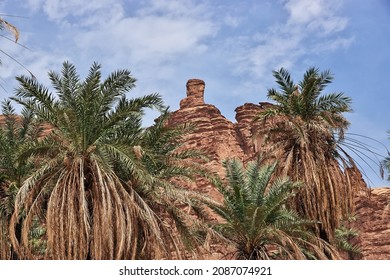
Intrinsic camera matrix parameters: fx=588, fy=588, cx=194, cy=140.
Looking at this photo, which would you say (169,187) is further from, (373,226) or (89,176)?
(373,226)

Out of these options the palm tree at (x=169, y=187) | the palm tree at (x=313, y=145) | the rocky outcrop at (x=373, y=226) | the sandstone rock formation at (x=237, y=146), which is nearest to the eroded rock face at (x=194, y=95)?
the sandstone rock formation at (x=237, y=146)

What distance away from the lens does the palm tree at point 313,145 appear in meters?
22.9

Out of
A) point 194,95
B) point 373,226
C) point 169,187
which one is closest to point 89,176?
point 169,187

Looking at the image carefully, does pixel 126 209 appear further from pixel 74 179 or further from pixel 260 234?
pixel 260 234

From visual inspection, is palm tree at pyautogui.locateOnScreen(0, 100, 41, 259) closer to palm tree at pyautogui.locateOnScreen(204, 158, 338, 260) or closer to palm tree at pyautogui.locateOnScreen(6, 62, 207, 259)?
palm tree at pyautogui.locateOnScreen(6, 62, 207, 259)

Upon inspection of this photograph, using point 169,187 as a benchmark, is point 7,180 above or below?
above

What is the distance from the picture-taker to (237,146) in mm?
59562

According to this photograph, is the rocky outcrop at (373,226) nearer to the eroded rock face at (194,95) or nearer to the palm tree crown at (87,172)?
the eroded rock face at (194,95)

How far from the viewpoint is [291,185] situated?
73.4ft

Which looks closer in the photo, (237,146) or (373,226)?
(373,226)

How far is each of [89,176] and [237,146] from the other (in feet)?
136

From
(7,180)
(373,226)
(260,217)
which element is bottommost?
(260,217)

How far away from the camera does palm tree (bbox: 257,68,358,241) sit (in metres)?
22.9

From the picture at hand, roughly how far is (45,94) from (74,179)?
343cm
